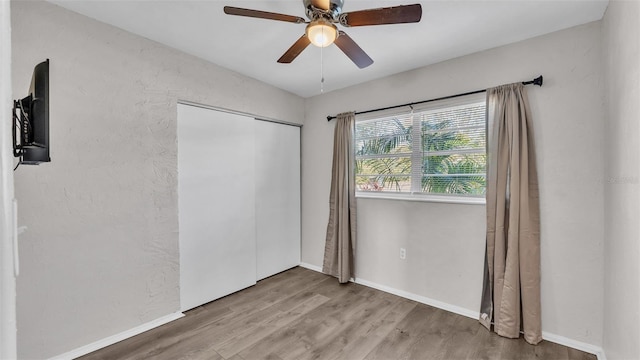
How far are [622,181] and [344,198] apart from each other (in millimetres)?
2309

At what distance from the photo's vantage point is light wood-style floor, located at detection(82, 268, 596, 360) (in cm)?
205

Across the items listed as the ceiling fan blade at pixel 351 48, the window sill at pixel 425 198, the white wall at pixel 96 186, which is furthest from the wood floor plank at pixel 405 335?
the ceiling fan blade at pixel 351 48

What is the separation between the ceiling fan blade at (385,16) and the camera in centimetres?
139

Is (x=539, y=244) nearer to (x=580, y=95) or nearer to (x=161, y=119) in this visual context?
(x=580, y=95)

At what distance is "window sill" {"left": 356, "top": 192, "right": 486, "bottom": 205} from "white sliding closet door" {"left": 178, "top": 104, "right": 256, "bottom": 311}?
142 centimetres

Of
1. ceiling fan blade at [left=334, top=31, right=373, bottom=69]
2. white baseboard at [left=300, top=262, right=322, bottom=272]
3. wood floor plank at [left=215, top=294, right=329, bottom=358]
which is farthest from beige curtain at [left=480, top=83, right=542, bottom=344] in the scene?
white baseboard at [left=300, top=262, right=322, bottom=272]

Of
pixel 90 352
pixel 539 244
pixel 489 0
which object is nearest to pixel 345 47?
pixel 489 0

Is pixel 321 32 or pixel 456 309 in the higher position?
pixel 321 32

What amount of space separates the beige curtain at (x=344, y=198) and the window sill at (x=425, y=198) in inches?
7.8

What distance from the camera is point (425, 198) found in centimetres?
285

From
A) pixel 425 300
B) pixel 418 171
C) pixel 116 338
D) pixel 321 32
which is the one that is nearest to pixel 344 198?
pixel 418 171

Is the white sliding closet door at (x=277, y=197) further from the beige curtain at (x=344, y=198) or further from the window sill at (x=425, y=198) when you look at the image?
the window sill at (x=425, y=198)

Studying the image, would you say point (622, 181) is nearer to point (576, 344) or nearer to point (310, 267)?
point (576, 344)

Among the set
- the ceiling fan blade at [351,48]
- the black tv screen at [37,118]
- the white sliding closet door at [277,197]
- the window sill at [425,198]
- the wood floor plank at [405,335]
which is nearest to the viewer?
the black tv screen at [37,118]
